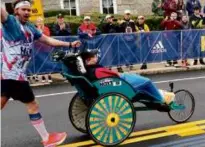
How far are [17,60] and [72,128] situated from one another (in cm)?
187

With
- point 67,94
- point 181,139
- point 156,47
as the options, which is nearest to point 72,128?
point 181,139

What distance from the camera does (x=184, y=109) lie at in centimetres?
691

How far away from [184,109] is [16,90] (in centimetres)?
271

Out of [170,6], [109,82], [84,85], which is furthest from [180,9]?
[84,85]

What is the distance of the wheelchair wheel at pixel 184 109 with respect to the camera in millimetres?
6840

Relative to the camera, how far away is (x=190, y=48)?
47.1ft

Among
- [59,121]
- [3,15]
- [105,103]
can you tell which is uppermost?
[3,15]

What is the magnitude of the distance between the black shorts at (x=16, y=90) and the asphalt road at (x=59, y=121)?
906 mm

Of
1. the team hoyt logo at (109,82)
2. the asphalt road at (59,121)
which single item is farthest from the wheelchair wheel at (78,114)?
the team hoyt logo at (109,82)

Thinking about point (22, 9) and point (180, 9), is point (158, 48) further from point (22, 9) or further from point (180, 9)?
point (22, 9)

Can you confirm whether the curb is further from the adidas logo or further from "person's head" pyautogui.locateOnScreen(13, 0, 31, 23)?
"person's head" pyautogui.locateOnScreen(13, 0, 31, 23)

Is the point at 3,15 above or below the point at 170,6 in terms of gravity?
above

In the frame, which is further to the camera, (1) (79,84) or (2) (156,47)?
(2) (156,47)

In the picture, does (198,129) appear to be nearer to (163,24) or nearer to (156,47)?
(156,47)
